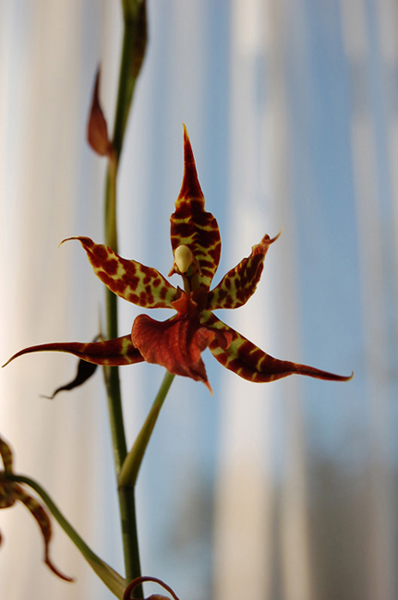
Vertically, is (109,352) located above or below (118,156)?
below

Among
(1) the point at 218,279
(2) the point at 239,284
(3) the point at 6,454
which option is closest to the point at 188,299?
(2) the point at 239,284

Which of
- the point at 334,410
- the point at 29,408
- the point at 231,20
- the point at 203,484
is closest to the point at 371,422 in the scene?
the point at 334,410

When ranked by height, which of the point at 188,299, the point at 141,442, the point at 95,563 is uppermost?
the point at 188,299

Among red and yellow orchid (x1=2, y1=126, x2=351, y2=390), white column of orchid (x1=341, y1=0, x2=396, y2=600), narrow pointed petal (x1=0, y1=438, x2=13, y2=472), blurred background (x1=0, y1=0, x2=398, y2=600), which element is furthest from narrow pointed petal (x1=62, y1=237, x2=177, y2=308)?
white column of orchid (x1=341, y1=0, x2=396, y2=600)

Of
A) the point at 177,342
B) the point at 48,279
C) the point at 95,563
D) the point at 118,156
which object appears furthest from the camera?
the point at 48,279

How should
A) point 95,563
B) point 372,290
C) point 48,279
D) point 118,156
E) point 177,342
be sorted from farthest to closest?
point 372,290
point 48,279
point 118,156
point 95,563
point 177,342

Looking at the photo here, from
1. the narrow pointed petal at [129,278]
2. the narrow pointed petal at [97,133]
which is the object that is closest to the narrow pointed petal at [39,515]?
the narrow pointed petal at [129,278]

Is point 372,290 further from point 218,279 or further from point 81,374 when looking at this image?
point 81,374
